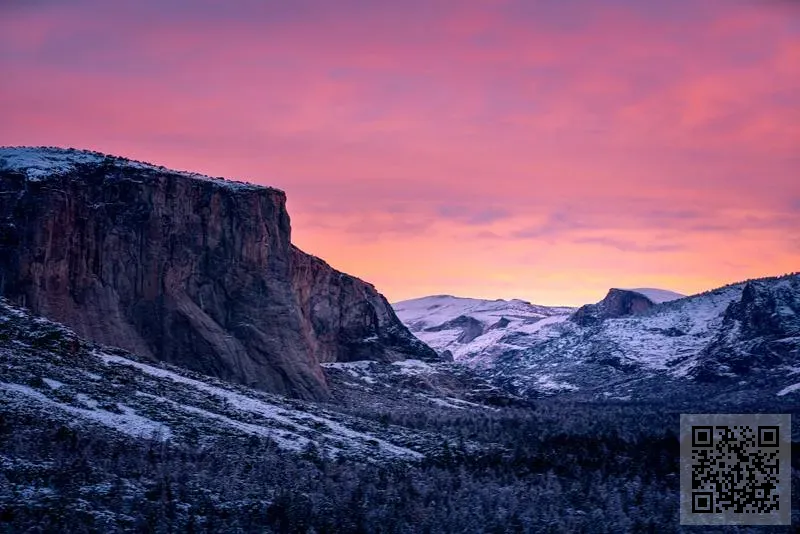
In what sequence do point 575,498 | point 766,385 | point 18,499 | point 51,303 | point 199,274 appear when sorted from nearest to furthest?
point 18,499, point 575,498, point 51,303, point 199,274, point 766,385

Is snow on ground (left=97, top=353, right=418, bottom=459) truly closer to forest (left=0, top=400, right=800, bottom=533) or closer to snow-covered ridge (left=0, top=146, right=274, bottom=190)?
forest (left=0, top=400, right=800, bottom=533)

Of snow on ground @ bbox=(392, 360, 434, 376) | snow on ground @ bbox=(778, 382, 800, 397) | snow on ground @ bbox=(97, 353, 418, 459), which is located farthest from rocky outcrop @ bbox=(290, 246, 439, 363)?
snow on ground @ bbox=(778, 382, 800, 397)

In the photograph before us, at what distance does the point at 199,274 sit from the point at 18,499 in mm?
78166

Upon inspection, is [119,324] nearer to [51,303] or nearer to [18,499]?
[51,303]

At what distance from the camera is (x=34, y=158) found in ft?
407

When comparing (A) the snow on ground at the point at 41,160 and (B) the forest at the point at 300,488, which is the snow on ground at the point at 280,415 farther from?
(A) the snow on ground at the point at 41,160

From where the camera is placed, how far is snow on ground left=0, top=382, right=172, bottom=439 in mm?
74062

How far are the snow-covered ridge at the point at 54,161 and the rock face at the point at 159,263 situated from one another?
0.24 m

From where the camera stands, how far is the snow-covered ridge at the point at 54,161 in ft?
394

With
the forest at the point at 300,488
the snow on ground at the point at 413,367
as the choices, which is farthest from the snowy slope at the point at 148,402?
the snow on ground at the point at 413,367

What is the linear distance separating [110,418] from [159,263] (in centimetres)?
5196

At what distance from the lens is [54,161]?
124688mm

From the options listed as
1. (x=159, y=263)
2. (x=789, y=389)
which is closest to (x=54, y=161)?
(x=159, y=263)

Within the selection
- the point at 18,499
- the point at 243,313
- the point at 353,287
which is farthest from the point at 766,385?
the point at 18,499
